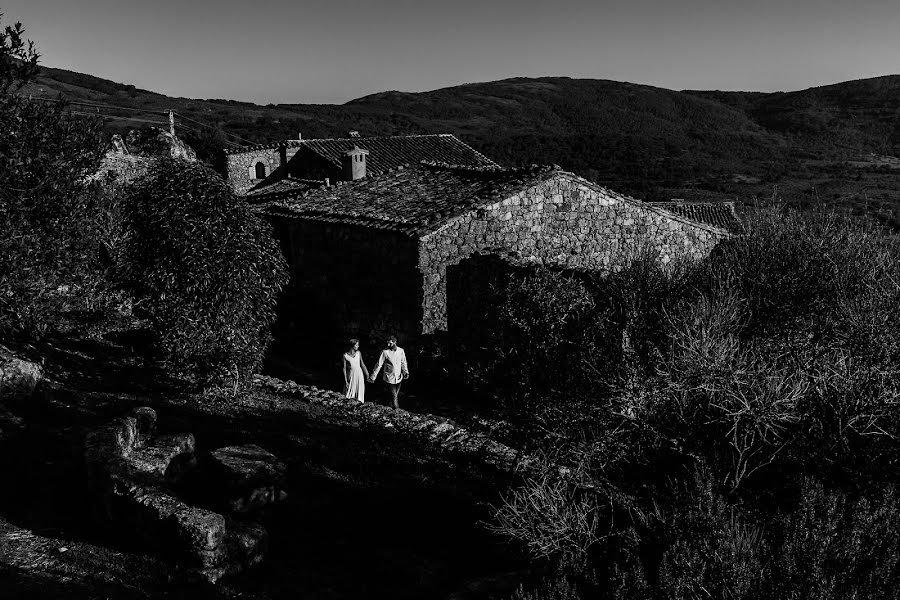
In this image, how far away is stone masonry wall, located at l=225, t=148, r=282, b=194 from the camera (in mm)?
41044

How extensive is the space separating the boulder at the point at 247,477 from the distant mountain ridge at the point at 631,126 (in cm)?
4263

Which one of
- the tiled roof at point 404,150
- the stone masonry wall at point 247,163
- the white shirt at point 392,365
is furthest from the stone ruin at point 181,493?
the stone masonry wall at point 247,163

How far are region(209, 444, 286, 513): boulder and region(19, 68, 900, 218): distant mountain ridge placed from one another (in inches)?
1679

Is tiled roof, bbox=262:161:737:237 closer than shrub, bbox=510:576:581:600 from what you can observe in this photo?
No

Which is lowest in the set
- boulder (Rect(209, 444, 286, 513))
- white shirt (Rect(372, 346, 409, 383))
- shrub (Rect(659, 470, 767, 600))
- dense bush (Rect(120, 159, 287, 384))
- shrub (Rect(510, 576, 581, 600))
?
boulder (Rect(209, 444, 286, 513))

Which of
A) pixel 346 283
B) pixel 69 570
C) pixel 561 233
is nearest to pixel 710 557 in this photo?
pixel 69 570

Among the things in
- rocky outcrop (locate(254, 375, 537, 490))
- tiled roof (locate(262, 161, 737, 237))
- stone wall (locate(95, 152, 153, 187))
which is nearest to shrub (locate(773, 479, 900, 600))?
rocky outcrop (locate(254, 375, 537, 490))

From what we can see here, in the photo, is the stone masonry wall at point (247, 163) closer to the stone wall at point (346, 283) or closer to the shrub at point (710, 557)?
the stone wall at point (346, 283)

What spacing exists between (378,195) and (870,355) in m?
13.8

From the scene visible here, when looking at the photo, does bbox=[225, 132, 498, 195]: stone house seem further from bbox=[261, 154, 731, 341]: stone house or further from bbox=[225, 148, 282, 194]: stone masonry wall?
bbox=[261, 154, 731, 341]: stone house

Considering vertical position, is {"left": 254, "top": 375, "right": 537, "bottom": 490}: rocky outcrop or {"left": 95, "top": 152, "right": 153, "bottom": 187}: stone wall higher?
{"left": 95, "top": 152, "right": 153, "bottom": 187}: stone wall

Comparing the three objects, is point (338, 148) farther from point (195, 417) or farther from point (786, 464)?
point (786, 464)

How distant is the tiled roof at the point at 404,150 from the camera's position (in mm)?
33062

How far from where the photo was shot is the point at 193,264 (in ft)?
36.8
